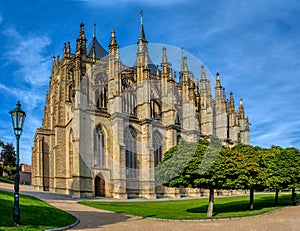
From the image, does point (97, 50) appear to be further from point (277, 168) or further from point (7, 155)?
point (277, 168)

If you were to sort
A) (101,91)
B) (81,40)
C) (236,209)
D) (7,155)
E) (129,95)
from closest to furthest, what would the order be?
(236,209) → (81,40) → (101,91) → (129,95) → (7,155)

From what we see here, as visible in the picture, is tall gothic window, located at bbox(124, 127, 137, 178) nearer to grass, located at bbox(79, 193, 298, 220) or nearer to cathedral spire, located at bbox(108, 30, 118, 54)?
cathedral spire, located at bbox(108, 30, 118, 54)

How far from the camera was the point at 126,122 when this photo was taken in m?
42.4

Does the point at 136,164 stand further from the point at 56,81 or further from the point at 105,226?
the point at 105,226

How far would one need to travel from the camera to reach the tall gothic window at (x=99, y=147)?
40.6 m

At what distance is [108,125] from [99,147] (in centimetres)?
312

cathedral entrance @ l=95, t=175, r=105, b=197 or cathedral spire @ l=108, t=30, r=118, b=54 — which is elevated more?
cathedral spire @ l=108, t=30, r=118, b=54

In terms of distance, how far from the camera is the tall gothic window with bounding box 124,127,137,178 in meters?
42.3

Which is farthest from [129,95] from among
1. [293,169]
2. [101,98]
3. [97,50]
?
[293,169]

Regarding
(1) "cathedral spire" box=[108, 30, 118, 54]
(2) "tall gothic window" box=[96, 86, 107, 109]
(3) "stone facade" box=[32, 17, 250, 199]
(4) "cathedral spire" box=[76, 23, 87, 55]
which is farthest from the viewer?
(2) "tall gothic window" box=[96, 86, 107, 109]

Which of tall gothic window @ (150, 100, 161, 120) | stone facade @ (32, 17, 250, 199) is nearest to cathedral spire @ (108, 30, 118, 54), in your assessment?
stone facade @ (32, 17, 250, 199)

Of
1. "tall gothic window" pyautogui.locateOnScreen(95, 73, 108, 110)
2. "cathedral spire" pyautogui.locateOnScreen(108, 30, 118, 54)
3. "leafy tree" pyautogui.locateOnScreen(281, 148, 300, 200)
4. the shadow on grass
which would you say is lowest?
the shadow on grass

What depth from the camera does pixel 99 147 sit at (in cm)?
4106

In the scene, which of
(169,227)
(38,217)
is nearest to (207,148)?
(169,227)
